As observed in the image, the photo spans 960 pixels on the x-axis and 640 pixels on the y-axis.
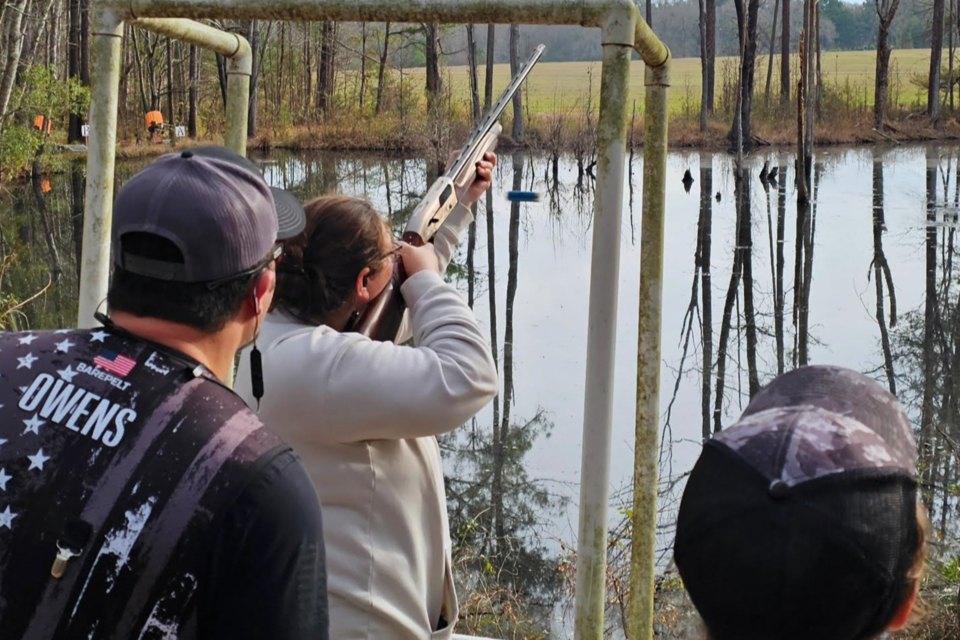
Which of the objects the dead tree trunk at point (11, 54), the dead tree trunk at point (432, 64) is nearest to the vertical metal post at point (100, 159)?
the dead tree trunk at point (11, 54)

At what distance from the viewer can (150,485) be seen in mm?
1332

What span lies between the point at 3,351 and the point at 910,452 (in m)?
1.16

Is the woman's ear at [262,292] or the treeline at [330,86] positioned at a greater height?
the treeline at [330,86]

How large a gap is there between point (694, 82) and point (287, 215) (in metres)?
52.2

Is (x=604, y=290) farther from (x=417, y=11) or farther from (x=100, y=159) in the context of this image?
(x=100, y=159)

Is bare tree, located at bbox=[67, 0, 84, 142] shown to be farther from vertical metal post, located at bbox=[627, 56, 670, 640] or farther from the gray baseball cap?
the gray baseball cap

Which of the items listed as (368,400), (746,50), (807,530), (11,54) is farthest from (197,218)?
(746,50)

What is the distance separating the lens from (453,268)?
1443 cm

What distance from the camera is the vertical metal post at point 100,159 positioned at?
98.3 inches

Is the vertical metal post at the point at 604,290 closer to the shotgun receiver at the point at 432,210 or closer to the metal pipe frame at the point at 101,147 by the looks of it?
the shotgun receiver at the point at 432,210

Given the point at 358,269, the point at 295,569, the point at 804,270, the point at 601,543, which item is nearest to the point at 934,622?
the point at 601,543

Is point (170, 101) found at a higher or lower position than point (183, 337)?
higher

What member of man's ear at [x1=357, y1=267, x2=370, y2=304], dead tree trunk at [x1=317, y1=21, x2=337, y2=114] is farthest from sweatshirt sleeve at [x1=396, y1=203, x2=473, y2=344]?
dead tree trunk at [x1=317, y1=21, x2=337, y2=114]

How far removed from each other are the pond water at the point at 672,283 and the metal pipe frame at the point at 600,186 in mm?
2982
